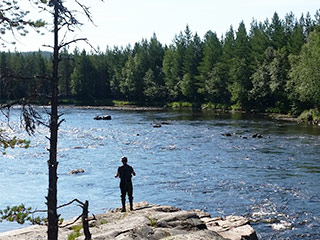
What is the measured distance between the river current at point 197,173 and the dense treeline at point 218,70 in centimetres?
1689

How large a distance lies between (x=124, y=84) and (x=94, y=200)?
100m

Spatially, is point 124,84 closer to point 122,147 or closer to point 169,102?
point 169,102

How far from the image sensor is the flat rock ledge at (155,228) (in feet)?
47.8

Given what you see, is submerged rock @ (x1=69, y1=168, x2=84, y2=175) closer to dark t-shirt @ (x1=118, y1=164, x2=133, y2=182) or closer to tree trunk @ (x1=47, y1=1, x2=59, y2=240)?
dark t-shirt @ (x1=118, y1=164, x2=133, y2=182)

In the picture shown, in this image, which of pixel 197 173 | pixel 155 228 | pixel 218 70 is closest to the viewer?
pixel 155 228

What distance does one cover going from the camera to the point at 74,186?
28.0 m

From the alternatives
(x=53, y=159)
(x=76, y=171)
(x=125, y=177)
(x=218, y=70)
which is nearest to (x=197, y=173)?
(x=76, y=171)

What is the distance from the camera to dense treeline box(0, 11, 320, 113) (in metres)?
73.7

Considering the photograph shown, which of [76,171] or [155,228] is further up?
[155,228]

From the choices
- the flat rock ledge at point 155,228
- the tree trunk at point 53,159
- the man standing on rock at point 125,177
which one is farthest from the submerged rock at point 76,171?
the tree trunk at point 53,159

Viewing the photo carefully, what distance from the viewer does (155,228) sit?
1534 centimetres

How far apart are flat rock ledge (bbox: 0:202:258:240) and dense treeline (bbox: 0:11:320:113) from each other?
4228 cm

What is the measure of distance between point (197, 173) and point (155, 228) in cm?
1645

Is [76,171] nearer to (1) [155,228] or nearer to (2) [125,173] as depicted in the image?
(2) [125,173]
